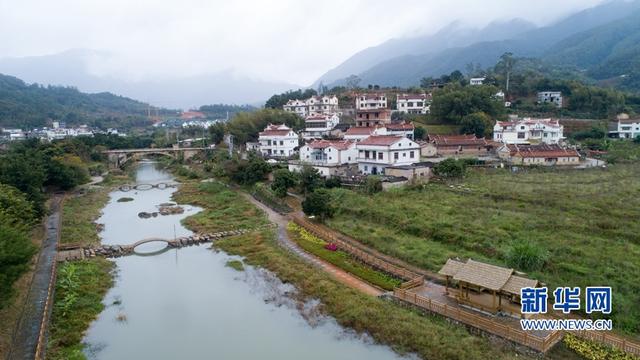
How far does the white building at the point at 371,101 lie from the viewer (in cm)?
7262

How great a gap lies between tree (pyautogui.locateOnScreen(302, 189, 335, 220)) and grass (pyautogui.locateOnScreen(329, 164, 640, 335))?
72 cm

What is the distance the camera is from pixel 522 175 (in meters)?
38.3

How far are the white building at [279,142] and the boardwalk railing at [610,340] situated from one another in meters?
42.9

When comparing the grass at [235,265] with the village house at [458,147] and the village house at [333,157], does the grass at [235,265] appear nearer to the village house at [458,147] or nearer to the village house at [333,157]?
the village house at [333,157]

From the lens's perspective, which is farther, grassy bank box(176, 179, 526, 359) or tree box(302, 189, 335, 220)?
tree box(302, 189, 335, 220)

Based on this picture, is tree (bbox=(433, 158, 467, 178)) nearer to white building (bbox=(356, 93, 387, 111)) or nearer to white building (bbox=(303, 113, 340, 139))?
white building (bbox=(303, 113, 340, 139))

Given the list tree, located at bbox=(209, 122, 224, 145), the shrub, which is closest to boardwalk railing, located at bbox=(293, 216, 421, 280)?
the shrub

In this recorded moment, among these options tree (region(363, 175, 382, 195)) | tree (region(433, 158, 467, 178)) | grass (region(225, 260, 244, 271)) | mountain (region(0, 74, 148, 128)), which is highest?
mountain (region(0, 74, 148, 128))

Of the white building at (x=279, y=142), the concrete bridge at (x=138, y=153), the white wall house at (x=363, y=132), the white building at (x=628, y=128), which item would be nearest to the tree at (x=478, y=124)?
the white wall house at (x=363, y=132)

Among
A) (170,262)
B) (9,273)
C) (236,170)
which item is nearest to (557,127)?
(236,170)

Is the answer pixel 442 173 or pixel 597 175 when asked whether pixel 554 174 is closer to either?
pixel 597 175

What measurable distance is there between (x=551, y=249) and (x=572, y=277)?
268cm

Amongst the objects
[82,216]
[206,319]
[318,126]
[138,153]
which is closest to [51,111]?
[138,153]

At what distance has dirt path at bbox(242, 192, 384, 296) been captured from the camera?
19.3 meters
